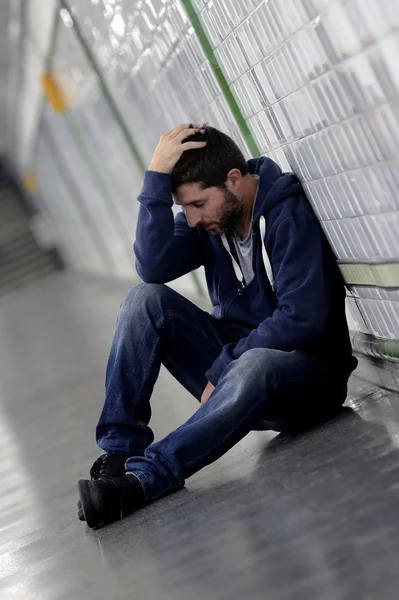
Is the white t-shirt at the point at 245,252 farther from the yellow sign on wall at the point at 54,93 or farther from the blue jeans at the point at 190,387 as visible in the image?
the yellow sign on wall at the point at 54,93

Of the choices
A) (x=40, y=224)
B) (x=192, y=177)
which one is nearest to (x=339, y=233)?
(x=192, y=177)

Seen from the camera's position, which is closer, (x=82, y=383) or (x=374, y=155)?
(x=374, y=155)

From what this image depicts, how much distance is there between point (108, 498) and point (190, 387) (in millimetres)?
585

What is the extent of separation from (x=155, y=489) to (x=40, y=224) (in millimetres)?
26363

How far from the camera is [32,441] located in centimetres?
508

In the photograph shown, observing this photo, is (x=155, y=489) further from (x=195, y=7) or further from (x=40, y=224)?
(x=40, y=224)

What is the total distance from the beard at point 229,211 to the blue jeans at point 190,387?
0.27m

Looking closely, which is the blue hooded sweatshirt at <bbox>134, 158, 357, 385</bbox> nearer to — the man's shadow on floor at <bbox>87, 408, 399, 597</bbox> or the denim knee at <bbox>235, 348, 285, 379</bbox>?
the denim knee at <bbox>235, 348, 285, 379</bbox>

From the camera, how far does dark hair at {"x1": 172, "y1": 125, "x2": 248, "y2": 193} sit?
119 inches

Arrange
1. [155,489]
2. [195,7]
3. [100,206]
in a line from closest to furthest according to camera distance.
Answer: [155,489] → [195,7] → [100,206]

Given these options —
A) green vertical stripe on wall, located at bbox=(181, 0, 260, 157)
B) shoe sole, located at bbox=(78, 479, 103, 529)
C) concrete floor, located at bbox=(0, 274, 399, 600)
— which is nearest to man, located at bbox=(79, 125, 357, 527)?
shoe sole, located at bbox=(78, 479, 103, 529)

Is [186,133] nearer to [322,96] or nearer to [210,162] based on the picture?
[210,162]

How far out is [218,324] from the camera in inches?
131

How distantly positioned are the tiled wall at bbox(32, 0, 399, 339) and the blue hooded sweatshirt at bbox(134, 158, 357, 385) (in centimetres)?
11
